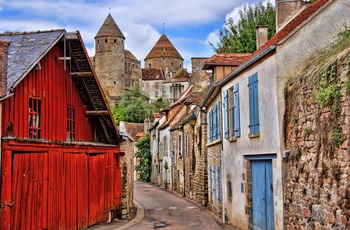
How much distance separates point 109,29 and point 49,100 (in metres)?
95.5

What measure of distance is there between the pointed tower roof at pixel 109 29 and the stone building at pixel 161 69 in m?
21.0

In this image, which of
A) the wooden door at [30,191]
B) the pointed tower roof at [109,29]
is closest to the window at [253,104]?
the wooden door at [30,191]

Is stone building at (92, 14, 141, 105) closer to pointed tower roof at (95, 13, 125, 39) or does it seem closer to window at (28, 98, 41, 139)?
pointed tower roof at (95, 13, 125, 39)

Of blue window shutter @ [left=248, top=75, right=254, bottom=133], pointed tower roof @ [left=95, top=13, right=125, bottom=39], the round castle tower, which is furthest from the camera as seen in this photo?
the round castle tower

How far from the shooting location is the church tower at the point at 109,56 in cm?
10675

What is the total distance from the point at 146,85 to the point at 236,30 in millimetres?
97159

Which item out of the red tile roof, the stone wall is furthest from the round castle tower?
the stone wall

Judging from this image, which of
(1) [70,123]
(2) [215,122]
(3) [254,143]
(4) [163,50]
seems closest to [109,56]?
(4) [163,50]

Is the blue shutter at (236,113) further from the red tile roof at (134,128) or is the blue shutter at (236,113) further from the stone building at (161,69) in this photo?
the stone building at (161,69)

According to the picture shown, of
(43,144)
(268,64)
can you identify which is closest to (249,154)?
(268,64)

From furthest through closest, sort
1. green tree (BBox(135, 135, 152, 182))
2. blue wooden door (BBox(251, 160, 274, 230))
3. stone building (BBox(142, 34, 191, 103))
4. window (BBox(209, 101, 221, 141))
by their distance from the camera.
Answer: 1. stone building (BBox(142, 34, 191, 103))
2. green tree (BBox(135, 135, 152, 182))
3. window (BBox(209, 101, 221, 141))
4. blue wooden door (BBox(251, 160, 274, 230))

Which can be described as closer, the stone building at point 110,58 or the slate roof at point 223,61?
the slate roof at point 223,61

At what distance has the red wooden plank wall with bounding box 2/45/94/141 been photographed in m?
11.9

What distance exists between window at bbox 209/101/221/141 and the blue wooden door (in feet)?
15.7
